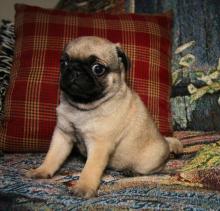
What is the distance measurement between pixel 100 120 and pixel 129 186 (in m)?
0.29

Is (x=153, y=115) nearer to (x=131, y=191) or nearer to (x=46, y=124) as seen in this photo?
(x=46, y=124)

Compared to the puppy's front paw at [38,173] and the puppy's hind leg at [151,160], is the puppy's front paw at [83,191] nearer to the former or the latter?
the puppy's front paw at [38,173]

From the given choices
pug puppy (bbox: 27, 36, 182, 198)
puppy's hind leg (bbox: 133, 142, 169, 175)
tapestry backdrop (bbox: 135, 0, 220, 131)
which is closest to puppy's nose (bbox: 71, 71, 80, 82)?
pug puppy (bbox: 27, 36, 182, 198)

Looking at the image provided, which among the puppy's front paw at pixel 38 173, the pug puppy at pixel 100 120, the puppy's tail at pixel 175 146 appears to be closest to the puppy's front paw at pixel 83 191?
the pug puppy at pixel 100 120

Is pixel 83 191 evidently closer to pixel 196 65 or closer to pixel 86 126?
pixel 86 126

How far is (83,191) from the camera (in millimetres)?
1282

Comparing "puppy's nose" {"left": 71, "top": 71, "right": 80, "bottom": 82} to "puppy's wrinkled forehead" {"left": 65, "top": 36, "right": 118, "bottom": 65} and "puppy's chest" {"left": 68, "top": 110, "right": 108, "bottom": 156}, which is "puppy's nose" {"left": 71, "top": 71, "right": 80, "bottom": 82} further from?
"puppy's chest" {"left": 68, "top": 110, "right": 108, "bottom": 156}

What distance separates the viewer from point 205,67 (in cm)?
199

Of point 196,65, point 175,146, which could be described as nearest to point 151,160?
point 175,146

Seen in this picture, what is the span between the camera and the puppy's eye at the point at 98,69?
4.86 feet

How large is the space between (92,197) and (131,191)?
0.12 meters

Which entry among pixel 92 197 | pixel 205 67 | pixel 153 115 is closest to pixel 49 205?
pixel 92 197

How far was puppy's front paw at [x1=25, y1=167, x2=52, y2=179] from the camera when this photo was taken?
1.44 meters

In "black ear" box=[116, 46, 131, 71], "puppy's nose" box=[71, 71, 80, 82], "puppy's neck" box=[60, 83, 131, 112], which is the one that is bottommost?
"puppy's neck" box=[60, 83, 131, 112]
